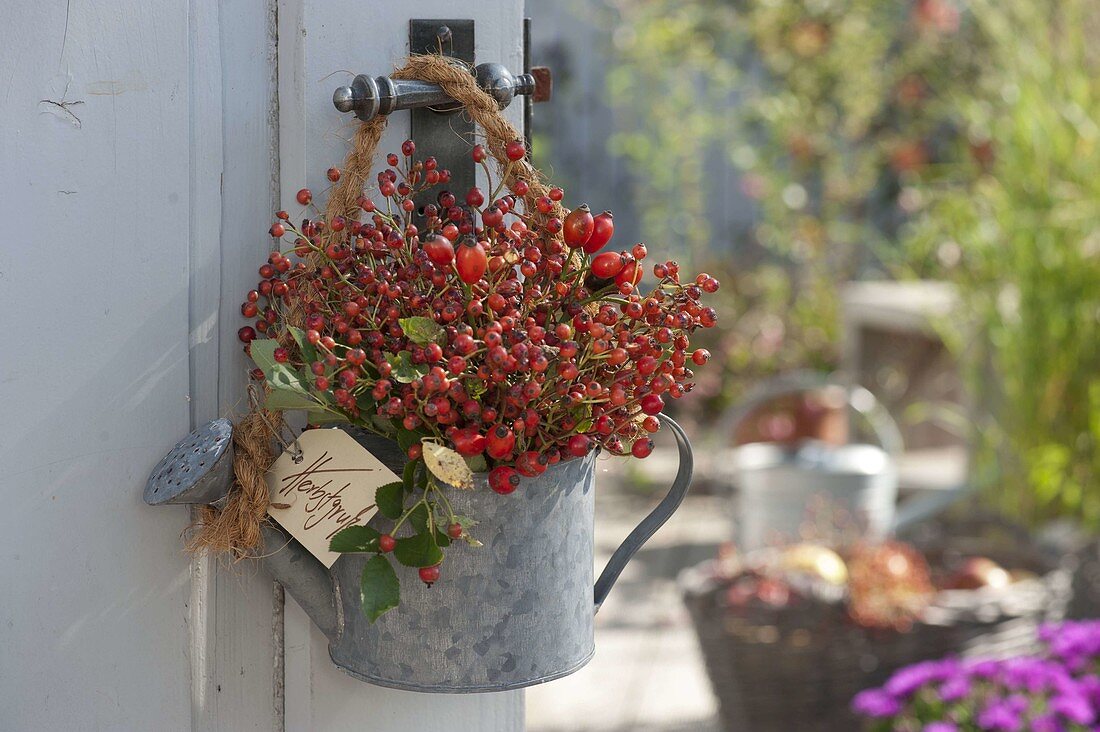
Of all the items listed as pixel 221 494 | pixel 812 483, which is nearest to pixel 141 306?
pixel 221 494

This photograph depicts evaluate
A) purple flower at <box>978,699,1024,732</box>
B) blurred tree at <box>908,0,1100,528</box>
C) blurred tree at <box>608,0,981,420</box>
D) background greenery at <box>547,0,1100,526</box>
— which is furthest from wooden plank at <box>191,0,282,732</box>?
blurred tree at <box>608,0,981,420</box>

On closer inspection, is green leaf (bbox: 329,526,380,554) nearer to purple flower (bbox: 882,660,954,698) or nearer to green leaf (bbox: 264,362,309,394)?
green leaf (bbox: 264,362,309,394)

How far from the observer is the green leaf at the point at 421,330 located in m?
0.64

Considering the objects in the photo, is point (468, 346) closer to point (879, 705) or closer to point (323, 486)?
point (323, 486)

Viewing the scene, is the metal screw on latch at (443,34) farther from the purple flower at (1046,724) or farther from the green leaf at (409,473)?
the purple flower at (1046,724)

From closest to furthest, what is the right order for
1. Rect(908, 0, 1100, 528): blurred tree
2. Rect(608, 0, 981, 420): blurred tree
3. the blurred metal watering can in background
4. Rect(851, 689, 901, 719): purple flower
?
1. Rect(851, 689, 901, 719): purple flower
2. Rect(908, 0, 1100, 528): blurred tree
3. the blurred metal watering can in background
4. Rect(608, 0, 981, 420): blurred tree

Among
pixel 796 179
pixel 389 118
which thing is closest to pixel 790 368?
pixel 796 179

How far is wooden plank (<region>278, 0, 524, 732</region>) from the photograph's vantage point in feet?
2.64

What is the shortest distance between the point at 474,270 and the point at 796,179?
458cm

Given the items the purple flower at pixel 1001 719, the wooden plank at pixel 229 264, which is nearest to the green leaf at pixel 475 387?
the wooden plank at pixel 229 264

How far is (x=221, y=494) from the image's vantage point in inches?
28.1

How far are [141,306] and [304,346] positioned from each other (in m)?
0.18

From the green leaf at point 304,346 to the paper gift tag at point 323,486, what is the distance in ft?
0.22

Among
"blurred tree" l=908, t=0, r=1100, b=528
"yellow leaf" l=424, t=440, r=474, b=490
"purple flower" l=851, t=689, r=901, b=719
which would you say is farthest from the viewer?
"blurred tree" l=908, t=0, r=1100, b=528
